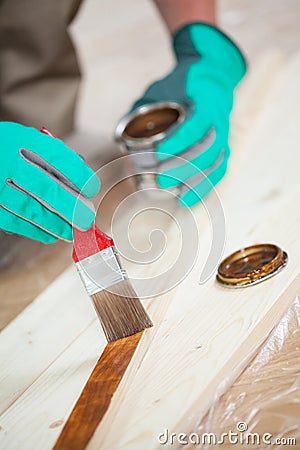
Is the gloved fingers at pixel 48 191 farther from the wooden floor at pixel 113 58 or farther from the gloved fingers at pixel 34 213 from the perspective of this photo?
the wooden floor at pixel 113 58

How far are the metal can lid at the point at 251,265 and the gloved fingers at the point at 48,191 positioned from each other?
0.26 m

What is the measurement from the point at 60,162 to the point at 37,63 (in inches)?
34.9

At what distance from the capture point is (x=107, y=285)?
109 centimetres

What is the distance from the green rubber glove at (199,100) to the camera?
4.66 ft

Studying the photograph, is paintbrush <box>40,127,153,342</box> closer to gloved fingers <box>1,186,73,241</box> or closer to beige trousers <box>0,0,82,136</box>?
gloved fingers <box>1,186,73,241</box>

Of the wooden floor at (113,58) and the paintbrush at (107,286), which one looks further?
the wooden floor at (113,58)

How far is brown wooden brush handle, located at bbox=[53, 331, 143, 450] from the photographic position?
89 cm

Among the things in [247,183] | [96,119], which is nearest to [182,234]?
Answer: [247,183]

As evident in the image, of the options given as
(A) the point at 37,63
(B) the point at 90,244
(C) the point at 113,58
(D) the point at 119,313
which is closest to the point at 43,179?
(B) the point at 90,244

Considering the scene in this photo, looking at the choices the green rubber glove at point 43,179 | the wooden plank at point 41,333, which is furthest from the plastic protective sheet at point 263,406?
the green rubber glove at point 43,179

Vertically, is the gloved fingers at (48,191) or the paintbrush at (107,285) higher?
the gloved fingers at (48,191)

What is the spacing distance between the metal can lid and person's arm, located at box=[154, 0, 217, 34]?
922 mm

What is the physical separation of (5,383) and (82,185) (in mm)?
358

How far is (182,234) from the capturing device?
1331 mm
